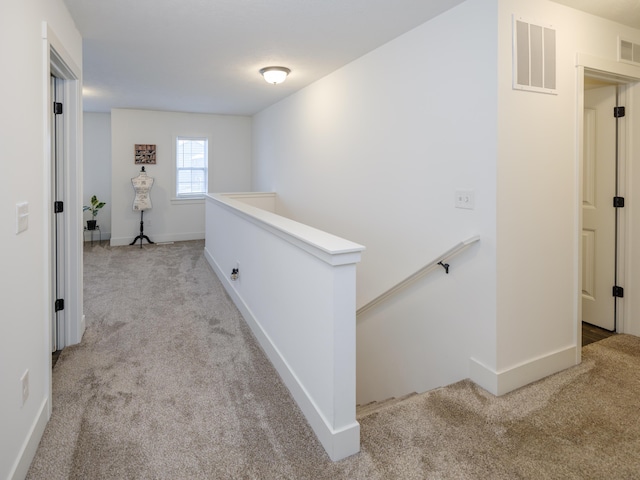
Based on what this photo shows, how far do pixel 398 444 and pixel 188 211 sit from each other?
6.54 m

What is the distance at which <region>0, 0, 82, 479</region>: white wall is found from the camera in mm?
1515

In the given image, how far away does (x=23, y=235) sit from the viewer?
1733 mm

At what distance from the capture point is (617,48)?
2779 millimetres

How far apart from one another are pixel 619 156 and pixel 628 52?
748mm

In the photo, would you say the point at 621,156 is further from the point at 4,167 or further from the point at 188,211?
the point at 188,211

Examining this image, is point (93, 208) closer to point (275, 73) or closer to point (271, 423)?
point (275, 73)

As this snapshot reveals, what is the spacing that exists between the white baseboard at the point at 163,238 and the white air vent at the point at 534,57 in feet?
21.1

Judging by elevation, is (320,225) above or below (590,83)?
below

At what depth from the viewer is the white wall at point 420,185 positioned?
2.41 metres

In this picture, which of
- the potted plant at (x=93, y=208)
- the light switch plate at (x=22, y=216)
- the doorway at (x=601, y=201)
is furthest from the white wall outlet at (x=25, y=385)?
the potted plant at (x=93, y=208)

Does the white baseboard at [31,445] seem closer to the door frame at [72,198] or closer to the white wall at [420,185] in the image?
the door frame at [72,198]

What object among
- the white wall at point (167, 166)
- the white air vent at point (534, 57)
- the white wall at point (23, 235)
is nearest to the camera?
the white wall at point (23, 235)

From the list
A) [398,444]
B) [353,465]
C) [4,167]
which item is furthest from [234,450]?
[4,167]

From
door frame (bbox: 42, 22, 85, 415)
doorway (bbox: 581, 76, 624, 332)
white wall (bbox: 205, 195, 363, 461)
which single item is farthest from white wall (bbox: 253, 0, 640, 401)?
door frame (bbox: 42, 22, 85, 415)
